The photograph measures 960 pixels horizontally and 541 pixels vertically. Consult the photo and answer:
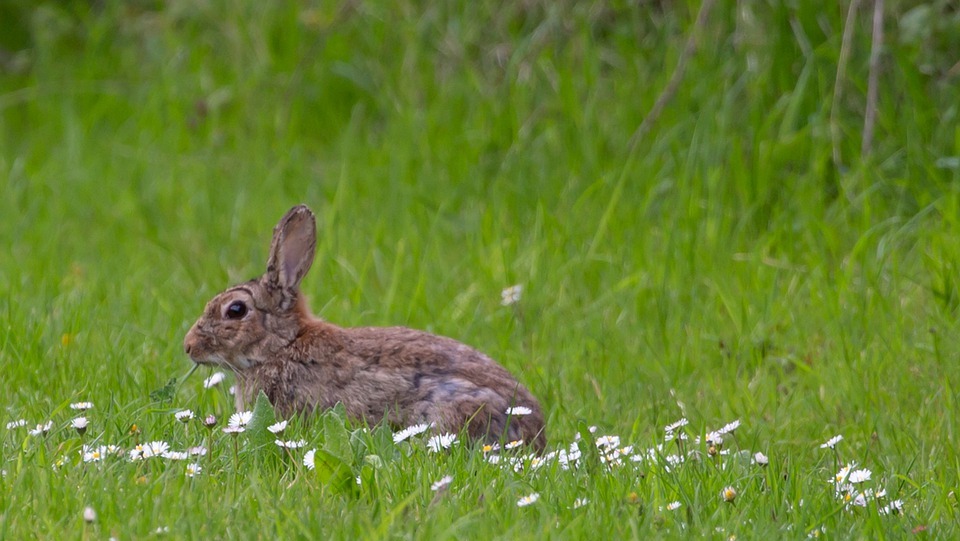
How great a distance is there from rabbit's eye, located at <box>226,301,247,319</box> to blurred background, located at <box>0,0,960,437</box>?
353 mm

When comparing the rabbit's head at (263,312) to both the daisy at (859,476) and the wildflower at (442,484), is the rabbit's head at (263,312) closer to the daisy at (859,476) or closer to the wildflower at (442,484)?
the wildflower at (442,484)

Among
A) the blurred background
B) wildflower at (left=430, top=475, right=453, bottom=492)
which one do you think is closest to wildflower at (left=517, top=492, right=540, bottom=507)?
wildflower at (left=430, top=475, right=453, bottom=492)

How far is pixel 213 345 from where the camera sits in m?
5.12

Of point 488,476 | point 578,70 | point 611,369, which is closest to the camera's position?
point 488,476

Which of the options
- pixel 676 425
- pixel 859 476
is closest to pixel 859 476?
pixel 859 476

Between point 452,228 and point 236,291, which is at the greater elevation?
point 236,291

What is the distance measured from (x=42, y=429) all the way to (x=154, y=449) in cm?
42

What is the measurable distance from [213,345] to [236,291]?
265 millimetres

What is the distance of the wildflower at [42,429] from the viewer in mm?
4086

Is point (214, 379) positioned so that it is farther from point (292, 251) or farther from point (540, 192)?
point (540, 192)

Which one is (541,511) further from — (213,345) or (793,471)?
(213,345)

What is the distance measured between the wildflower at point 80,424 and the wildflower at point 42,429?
7 centimetres

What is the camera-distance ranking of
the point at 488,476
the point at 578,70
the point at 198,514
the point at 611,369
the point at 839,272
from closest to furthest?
the point at 198,514
the point at 488,476
the point at 611,369
the point at 839,272
the point at 578,70

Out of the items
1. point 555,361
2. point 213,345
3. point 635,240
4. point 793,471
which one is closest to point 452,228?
point 635,240
